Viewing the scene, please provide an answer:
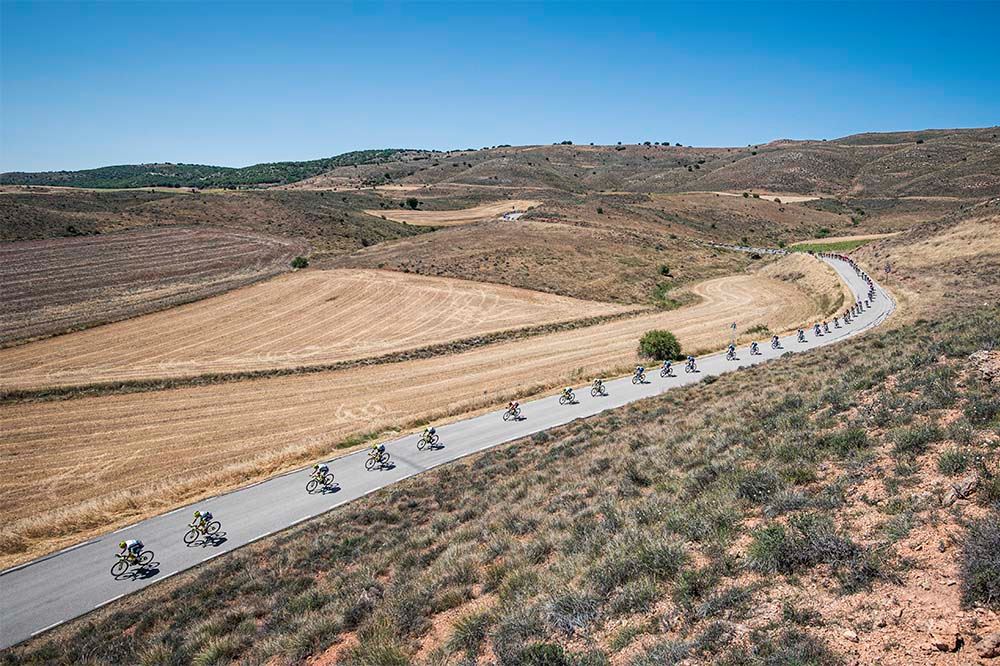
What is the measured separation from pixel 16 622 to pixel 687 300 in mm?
56254

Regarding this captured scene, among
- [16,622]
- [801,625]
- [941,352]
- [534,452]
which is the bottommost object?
[16,622]

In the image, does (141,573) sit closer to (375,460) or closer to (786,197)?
(375,460)

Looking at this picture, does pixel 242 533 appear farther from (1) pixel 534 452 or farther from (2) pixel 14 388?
(2) pixel 14 388

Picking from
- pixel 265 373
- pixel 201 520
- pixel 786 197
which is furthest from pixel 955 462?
pixel 786 197

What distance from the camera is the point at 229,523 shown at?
55.2ft

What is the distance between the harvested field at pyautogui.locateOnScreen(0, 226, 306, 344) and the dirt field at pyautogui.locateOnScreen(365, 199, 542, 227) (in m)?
34.6

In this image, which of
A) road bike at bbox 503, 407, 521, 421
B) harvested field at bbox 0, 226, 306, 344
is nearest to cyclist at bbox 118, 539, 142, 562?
road bike at bbox 503, 407, 521, 421

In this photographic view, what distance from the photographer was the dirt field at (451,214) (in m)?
113

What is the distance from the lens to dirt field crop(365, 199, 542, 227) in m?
113

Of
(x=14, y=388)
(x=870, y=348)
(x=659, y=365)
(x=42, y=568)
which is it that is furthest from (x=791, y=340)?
(x=14, y=388)

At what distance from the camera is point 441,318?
157ft

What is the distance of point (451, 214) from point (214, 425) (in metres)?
103

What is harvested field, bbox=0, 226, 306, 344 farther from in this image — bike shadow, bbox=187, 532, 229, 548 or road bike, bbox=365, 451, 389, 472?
road bike, bbox=365, 451, 389, 472

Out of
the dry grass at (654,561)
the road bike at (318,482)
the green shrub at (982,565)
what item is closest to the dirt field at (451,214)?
the road bike at (318,482)
